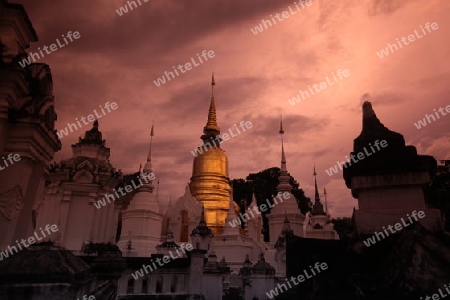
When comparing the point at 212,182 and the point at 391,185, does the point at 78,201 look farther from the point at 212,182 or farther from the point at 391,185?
the point at 212,182

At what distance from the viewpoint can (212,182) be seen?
37531 millimetres

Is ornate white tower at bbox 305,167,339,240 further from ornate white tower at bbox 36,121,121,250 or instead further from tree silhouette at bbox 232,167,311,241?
ornate white tower at bbox 36,121,121,250

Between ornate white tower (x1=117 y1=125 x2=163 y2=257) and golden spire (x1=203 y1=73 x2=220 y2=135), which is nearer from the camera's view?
ornate white tower (x1=117 y1=125 x2=163 y2=257)

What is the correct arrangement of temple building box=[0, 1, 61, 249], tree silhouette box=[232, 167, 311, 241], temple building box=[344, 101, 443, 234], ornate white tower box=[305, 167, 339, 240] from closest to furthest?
temple building box=[0, 1, 61, 249], temple building box=[344, 101, 443, 234], ornate white tower box=[305, 167, 339, 240], tree silhouette box=[232, 167, 311, 241]

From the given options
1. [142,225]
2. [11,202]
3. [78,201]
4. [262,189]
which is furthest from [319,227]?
[11,202]

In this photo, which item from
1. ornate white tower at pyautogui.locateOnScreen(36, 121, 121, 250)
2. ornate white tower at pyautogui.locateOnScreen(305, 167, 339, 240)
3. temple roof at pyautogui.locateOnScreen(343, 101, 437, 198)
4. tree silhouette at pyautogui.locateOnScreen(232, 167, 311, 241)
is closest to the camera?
temple roof at pyautogui.locateOnScreen(343, 101, 437, 198)

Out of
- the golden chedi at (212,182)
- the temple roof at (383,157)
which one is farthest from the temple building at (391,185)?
the golden chedi at (212,182)

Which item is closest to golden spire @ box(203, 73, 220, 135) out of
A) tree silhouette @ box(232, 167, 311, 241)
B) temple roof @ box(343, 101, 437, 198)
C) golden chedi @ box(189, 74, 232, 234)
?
golden chedi @ box(189, 74, 232, 234)

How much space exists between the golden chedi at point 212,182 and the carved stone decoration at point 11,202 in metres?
28.5

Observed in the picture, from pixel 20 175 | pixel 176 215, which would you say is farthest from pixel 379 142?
pixel 176 215

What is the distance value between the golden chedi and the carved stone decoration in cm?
2850

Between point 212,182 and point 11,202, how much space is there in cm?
3313

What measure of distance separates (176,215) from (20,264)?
3039 centimetres

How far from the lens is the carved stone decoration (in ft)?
14.9
